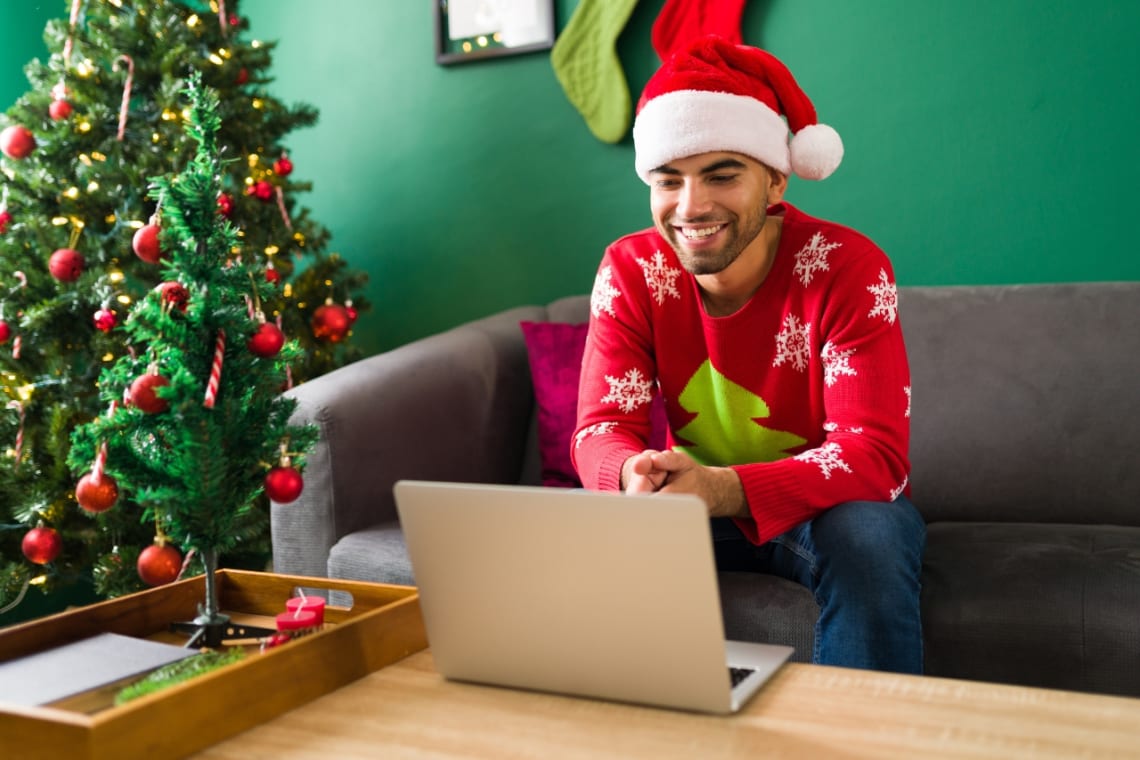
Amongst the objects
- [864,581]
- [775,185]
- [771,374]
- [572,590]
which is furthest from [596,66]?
[572,590]

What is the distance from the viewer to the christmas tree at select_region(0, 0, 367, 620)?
230cm

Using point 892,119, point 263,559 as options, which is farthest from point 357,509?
point 892,119

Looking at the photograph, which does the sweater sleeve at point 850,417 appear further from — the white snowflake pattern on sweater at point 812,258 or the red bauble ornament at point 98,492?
the red bauble ornament at point 98,492

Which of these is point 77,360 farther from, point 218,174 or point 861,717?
point 861,717

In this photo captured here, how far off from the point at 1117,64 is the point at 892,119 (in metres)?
0.44

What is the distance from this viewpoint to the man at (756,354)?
1.43 meters

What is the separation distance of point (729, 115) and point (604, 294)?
13.7 inches

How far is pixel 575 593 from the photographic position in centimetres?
91

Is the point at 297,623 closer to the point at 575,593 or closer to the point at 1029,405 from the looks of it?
the point at 575,593

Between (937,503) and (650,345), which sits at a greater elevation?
(650,345)

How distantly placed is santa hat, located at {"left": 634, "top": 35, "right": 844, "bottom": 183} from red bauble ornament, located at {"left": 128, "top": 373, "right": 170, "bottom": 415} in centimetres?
83

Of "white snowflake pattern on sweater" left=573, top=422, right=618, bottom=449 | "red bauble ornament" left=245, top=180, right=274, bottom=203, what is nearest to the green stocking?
"red bauble ornament" left=245, top=180, right=274, bottom=203

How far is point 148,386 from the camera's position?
1119mm

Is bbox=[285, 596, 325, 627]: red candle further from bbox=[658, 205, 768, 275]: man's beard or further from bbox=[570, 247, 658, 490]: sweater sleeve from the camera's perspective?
bbox=[658, 205, 768, 275]: man's beard
